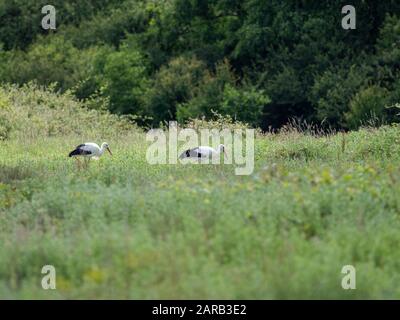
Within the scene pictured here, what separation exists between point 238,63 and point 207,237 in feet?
89.1

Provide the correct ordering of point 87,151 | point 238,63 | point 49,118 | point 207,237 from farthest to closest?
point 238,63
point 49,118
point 87,151
point 207,237

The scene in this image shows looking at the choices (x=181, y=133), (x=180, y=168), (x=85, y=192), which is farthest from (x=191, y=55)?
(x=85, y=192)

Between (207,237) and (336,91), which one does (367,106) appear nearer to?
(336,91)

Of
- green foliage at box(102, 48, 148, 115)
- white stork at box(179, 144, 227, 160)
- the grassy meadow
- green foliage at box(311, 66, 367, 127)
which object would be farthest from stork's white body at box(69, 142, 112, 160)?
green foliage at box(102, 48, 148, 115)

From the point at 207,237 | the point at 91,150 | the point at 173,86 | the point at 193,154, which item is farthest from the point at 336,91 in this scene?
the point at 207,237

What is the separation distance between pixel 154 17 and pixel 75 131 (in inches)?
505

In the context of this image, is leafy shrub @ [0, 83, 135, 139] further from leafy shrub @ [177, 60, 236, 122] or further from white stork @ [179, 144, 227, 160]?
white stork @ [179, 144, 227, 160]

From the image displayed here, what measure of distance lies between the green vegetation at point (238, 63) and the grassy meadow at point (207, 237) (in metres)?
17.9

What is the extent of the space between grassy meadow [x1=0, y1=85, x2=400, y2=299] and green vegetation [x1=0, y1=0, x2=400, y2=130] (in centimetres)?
1787

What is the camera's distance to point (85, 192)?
35.5ft

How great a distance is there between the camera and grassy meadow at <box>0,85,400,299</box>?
7.45m

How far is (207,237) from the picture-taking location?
333 inches

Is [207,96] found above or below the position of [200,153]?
above
